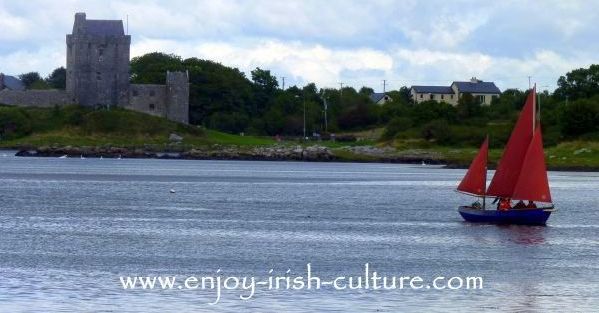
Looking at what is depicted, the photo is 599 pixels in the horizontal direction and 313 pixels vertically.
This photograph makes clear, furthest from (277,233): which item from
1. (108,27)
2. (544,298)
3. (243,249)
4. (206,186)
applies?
(108,27)

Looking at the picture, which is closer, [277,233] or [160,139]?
[277,233]

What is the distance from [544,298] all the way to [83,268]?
13046mm

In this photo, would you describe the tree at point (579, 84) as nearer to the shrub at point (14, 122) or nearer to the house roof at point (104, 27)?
the house roof at point (104, 27)

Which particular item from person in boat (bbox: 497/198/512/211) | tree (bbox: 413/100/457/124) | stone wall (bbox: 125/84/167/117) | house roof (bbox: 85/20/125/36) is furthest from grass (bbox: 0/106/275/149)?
person in boat (bbox: 497/198/512/211)

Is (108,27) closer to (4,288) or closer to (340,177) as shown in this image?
(340,177)

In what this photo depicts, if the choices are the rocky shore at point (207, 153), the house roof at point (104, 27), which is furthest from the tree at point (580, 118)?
the house roof at point (104, 27)

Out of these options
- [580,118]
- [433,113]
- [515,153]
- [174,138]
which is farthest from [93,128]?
[515,153]

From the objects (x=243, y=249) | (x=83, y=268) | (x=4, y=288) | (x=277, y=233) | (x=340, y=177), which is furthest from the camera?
(x=340, y=177)

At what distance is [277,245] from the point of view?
45.0m

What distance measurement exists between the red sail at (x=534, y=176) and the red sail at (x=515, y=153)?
537 mm

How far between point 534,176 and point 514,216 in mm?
2186

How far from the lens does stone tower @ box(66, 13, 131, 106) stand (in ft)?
418

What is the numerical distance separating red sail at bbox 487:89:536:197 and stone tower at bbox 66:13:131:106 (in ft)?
257

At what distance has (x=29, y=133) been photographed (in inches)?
5374
